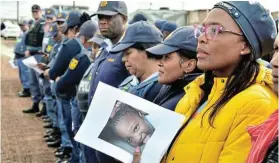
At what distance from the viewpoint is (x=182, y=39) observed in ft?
7.43

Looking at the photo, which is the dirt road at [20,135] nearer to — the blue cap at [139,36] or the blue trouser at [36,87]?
the blue trouser at [36,87]

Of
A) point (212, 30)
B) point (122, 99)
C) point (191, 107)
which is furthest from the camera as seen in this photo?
point (122, 99)

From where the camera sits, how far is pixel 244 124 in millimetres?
1597

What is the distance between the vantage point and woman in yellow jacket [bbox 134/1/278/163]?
160 cm

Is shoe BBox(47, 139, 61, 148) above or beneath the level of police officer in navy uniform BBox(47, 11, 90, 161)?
beneath

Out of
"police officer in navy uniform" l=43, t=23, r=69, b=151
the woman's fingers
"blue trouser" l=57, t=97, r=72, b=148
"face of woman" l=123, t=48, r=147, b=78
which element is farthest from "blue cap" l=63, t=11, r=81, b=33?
the woman's fingers

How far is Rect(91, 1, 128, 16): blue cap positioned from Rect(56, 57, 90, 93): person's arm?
96 centimetres

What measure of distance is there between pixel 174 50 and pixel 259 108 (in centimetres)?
76

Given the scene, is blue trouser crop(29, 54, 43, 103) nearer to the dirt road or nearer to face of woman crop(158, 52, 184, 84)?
the dirt road

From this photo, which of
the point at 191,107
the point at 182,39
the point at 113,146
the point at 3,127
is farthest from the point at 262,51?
the point at 3,127

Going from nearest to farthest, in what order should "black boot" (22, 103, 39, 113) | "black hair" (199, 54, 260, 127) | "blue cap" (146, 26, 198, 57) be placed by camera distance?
"black hair" (199, 54, 260, 127), "blue cap" (146, 26, 198, 57), "black boot" (22, 103, 39, 113)

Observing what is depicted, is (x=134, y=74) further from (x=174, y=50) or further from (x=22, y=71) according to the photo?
(x=22, y=71)

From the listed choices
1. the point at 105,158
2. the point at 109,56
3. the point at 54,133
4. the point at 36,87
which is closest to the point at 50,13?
the point at 36,87

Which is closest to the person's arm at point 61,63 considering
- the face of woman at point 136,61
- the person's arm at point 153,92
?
the face of woman at point 136,61
